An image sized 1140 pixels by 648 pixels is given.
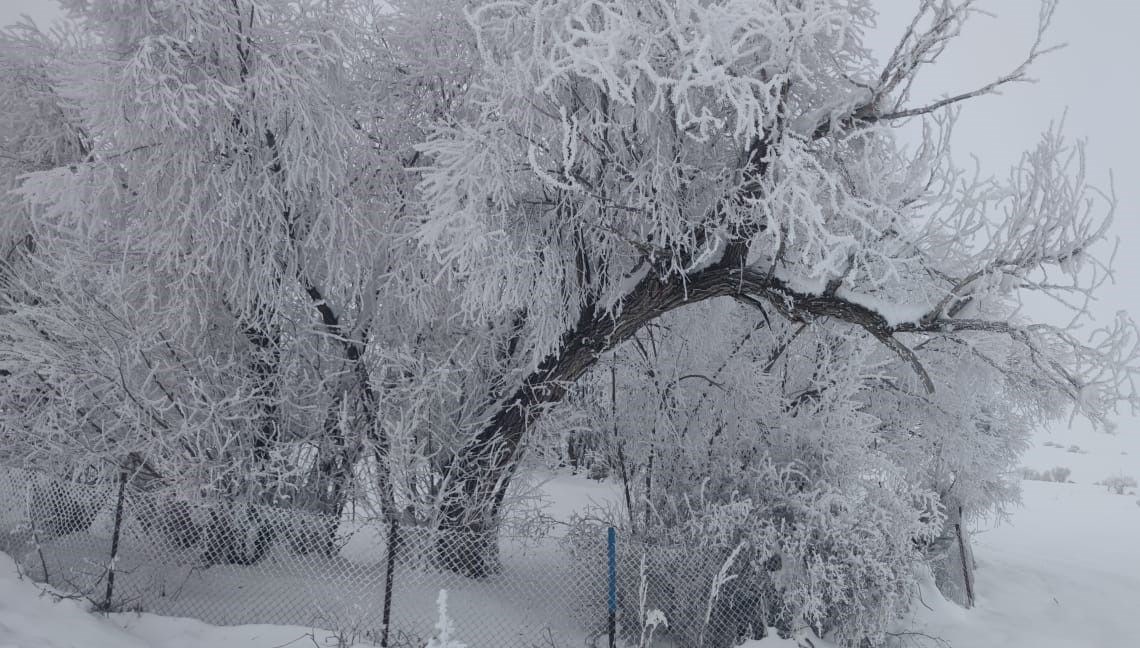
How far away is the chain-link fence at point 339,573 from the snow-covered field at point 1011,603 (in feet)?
1.44

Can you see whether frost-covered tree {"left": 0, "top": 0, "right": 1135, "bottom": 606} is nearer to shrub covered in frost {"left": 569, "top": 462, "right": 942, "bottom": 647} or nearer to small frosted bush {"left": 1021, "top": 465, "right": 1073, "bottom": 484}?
shrub covered in frost {"left": 569, "top": 462, "right": 942, "bottom": 647}

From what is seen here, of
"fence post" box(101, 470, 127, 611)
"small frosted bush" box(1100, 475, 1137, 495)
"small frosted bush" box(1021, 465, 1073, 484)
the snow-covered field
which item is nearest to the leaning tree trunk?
the snow-covered field

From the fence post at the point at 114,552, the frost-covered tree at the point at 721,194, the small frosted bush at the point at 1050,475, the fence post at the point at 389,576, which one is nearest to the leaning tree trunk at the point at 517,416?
the frost-covered tree at the point at 721,194

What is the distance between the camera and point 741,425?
9312 mm

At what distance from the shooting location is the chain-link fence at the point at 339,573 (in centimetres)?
750

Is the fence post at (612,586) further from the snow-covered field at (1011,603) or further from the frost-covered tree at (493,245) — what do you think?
the snow-covered field at (1011,603)

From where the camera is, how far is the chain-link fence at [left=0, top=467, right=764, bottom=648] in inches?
295

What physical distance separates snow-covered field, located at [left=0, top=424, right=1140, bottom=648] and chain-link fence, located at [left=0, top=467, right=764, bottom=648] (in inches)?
17.3

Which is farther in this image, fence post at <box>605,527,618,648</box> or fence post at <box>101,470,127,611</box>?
fence post at <box>605,527,618,648</box>

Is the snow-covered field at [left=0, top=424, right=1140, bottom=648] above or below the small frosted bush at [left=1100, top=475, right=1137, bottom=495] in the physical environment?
below

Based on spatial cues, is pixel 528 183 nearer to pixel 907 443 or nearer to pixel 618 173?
pixel 618 173

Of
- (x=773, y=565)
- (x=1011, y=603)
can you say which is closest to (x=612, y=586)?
(x=773, y=565)

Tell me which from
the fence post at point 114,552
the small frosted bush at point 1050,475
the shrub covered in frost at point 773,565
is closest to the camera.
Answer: the fence post at point 114,552

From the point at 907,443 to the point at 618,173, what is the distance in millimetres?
7031
